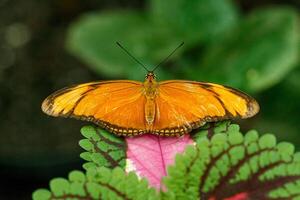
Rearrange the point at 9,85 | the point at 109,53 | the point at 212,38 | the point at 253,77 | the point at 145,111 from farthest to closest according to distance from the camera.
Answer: the point at 9,85 → the point at 109,53 → the point at 212,38 → the point at 253,77 → the point at 145,111

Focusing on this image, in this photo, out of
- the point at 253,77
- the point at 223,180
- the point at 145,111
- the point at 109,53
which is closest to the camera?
the point at 223,180

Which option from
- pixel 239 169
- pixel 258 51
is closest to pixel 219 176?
pixel 239 169

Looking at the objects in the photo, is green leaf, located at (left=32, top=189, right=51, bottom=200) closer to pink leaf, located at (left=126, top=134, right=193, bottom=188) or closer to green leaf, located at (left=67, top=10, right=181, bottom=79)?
→ pink leaf, located at (left=126, top=134, right=193, bottom=188)

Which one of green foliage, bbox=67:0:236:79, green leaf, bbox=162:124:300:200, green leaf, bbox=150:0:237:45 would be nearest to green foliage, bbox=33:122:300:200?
green leaf, bbox=162:124:300:200

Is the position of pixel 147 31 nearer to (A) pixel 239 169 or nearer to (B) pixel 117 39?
(B) pixel 117 39

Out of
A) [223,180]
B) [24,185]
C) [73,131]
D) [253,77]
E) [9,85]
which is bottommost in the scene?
[223,180]

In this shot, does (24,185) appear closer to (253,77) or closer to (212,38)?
(212,38)

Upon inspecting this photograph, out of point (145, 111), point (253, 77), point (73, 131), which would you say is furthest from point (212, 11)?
point (145, 111)

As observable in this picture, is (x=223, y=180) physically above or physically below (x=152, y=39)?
below
